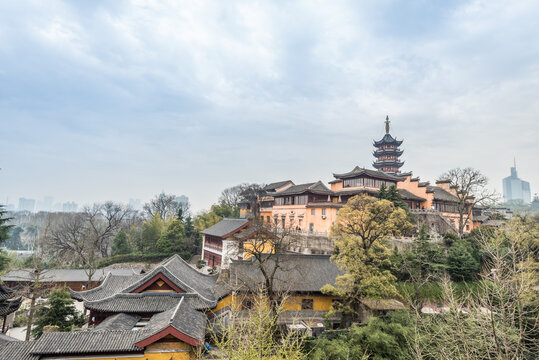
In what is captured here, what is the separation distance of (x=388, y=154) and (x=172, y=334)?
57658 millimetres

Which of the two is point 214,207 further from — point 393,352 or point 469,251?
point 393,352

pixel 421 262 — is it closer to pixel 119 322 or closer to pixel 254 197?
pixel 119 322

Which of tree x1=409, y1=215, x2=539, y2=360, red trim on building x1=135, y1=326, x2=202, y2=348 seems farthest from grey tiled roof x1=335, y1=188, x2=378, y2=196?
red trim on building x1=135, y1=326, x2=202, y2=348

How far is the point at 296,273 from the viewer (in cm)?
1986

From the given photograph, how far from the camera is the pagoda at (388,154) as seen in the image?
193 ft

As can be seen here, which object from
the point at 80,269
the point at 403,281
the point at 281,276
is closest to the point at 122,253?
the point at 80,269

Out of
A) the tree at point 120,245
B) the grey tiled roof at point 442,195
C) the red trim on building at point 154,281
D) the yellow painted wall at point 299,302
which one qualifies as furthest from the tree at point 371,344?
the tree at point 120,245

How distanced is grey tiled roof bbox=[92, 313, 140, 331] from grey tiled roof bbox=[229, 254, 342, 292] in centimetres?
601

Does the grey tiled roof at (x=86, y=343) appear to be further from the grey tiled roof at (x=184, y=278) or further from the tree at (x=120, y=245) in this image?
the tree at (x=120, y=245)

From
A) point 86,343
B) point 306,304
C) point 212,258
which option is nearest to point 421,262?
point 306,304

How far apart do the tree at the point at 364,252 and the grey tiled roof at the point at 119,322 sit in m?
10.6

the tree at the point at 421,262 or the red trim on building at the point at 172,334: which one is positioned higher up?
the tree at the point at 421,262

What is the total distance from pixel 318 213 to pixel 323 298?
16.9m

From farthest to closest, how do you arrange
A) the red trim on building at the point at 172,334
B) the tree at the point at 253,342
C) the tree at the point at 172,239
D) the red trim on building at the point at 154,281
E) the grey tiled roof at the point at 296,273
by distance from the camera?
1. the tree at the point at 172,239
2. the grey tiled roof at the point at 296,273
3. the red trim on building at the point at 154,281
4. the red trim on building at the point at 172,334
5. the tree at the point at 253,342
